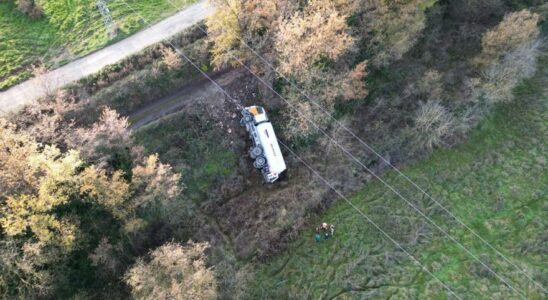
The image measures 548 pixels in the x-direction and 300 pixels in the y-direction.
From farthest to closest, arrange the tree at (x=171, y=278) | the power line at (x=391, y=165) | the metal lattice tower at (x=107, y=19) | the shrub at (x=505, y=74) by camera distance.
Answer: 1. the metal lattice tower at (x=107, y=19)
2. the shrub at (x=505, y=74)
3. the power line at (x=391, y=165)
4. the tree at (x=171, y=278)

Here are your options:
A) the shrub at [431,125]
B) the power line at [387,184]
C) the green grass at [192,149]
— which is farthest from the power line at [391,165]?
the green grass at [192,149]

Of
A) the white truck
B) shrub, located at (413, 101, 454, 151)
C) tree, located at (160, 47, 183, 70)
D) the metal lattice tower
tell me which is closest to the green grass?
the white truck

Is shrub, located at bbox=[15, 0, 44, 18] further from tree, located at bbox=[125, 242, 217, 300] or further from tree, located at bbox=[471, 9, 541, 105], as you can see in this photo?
tree, located at bbox=[471, 9, 541, 105]

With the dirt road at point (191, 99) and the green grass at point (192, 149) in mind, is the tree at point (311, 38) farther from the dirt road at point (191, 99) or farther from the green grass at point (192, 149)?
the green grass at point (192, 149)

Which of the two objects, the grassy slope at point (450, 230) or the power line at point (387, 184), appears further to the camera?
the power line at point (387, 184)

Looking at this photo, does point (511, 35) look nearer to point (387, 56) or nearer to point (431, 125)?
point (431, 125)

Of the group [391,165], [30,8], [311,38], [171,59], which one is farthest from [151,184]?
[30,8]
